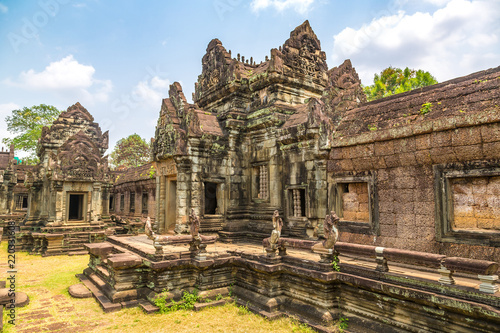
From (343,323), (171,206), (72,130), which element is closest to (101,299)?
(171,206)

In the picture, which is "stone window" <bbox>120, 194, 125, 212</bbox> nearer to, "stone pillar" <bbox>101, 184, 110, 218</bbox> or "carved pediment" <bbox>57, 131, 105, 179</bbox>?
"stone pillar" <bbox>101, 184, 110, 218</bbox>

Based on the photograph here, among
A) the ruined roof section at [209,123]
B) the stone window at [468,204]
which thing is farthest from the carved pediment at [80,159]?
the stone window at [468,204]

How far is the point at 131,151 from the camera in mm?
42312

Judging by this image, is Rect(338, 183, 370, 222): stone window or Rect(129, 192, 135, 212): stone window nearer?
Rect(338, 183, 370, 222): stone window

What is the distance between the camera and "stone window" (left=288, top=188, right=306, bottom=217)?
34.1 feet

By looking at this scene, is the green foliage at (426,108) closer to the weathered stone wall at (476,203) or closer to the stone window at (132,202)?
the weathered stone wall at (476,203)

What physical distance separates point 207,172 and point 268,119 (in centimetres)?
293

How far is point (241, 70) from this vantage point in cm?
1356

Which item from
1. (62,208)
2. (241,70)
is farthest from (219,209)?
(62,208)

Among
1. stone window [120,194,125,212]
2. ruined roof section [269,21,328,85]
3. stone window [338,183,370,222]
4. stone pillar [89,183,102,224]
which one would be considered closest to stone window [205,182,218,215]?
ruined roof section [269,21,328,85]

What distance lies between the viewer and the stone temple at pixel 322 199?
5945 mm

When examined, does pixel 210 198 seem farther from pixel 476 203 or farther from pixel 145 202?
pixel 145 202

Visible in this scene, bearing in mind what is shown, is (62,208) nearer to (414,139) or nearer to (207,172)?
(207,172)

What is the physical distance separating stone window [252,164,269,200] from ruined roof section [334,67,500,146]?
12.7 feet
